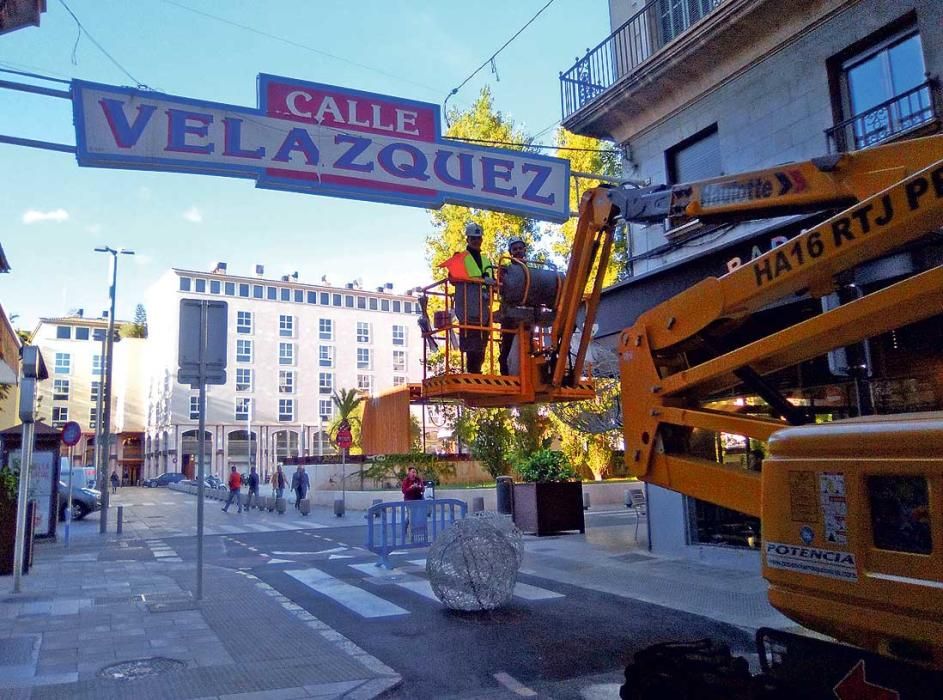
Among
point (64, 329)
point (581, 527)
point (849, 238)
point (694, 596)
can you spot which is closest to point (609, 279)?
point (581, 527)

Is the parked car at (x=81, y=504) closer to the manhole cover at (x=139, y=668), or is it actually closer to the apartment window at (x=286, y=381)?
the manhole cover at (x=139, y=668)

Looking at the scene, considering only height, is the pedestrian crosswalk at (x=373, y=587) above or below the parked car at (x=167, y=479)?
below

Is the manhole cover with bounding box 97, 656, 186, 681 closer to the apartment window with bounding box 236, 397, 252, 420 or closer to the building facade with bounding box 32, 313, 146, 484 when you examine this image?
the apartment window with bounding box 236, 397, 252, 420

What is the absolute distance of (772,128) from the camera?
11.2 meters

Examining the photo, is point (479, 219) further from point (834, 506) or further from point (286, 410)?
point (286, 410)

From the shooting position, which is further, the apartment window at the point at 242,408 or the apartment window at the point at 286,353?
the apartment window at the point at 286,353

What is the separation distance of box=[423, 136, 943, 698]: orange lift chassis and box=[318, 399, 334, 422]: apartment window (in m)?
70.1

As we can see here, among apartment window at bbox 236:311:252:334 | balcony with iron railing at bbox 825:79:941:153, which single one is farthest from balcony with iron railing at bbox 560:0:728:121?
apartment window at bbox 236:311:252:334

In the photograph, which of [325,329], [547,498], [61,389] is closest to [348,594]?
[547,498]

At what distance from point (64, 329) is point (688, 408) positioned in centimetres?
8632

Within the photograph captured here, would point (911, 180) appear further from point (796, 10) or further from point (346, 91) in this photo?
point (796, 10)

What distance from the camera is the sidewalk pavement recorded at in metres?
5.94

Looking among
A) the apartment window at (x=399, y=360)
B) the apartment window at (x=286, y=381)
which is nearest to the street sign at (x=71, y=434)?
the apartment window at (x=286, y=381)

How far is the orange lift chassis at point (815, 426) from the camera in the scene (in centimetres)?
329
